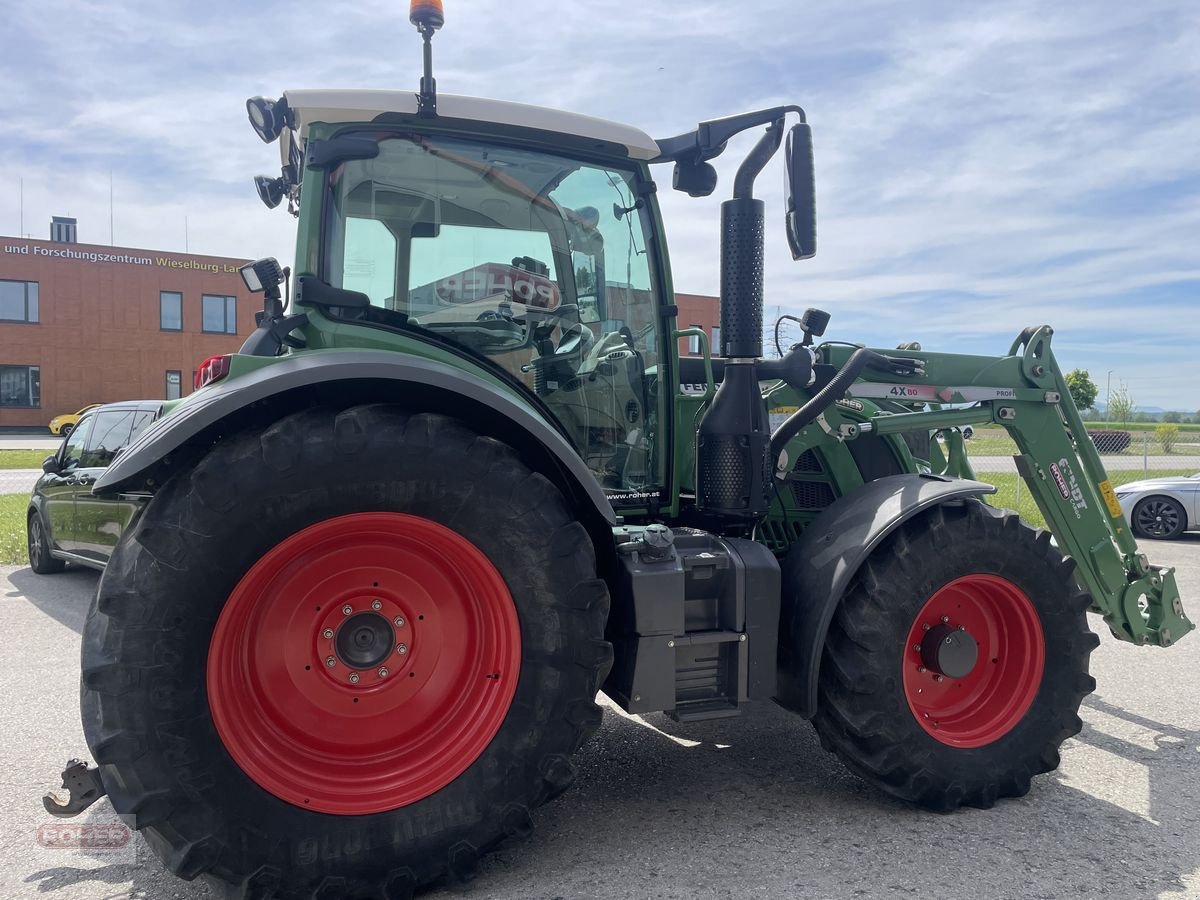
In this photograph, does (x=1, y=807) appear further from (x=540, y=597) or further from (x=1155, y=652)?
(x=1155, y=652)

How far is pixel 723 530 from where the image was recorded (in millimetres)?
3760

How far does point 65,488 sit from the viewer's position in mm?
8414

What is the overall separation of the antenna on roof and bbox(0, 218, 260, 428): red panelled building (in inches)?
1509

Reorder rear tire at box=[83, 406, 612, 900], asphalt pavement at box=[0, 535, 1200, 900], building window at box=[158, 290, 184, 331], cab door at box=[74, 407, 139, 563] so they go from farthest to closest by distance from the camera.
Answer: building window at box=[158, 290, 184, 331]
cab door at box=[74, 407, 139, 563]
asphalt pavement at box=[0, 535, 1200, 900]
rear tire at box=[83, 406, 612, 900]

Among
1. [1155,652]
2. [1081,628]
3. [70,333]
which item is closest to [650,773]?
[1081,628]

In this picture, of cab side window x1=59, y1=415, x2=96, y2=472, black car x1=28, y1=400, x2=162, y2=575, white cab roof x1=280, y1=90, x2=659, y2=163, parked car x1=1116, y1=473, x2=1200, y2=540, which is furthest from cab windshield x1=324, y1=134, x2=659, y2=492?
parked car x1=1116, y1=473, x2=1200, y2=540

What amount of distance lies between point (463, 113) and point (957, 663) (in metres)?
2.85

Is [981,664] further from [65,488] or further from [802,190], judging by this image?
[65,488]

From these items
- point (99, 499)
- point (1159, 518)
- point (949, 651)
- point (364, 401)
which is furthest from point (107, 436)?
point (1159, 518)

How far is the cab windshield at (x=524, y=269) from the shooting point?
327 centimetres

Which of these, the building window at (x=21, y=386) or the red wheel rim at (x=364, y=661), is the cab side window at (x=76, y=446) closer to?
the red wheel rim at (x=364, y=661)

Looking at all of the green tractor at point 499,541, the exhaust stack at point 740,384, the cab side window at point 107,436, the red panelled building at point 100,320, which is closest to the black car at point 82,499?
the cab side window at point 107,436

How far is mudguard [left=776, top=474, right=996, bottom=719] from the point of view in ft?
10.9

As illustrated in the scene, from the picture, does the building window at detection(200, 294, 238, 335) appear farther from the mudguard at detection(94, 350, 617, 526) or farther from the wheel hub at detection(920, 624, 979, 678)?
the wheel hub at detection(920, 624, 979, 678)
